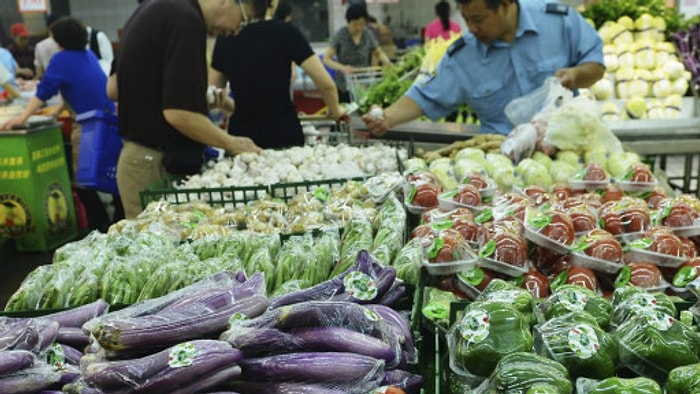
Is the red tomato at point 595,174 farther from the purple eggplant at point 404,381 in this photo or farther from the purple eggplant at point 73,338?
the purple eggplant at point 73,338

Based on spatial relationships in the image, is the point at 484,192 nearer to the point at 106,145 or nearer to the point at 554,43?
the point at 554,43

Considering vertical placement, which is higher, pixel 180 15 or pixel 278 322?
pixel 180 15

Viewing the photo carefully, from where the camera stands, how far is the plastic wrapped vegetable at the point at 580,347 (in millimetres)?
1239

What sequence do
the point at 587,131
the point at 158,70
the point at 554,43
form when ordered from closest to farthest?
the point at 587,131
the point at 158,70
the point at 554,43

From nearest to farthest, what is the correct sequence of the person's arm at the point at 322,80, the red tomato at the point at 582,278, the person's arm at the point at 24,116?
the red tomato at the point at 582,278 → the person's arm at the point at 322,80 → the person's arm at the point at 24,116

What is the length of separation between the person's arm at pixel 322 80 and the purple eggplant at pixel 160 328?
3.11 meters

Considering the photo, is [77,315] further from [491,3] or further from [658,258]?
[491,3]

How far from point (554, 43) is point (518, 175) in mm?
1216

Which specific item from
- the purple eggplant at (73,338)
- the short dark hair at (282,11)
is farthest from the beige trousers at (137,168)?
the short dark hair at (282,11)

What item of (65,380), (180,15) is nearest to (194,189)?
(180,15)

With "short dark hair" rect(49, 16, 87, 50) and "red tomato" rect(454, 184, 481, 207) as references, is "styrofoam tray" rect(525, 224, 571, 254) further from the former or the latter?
"short dark hair" rect(49, 16, 87, 50)

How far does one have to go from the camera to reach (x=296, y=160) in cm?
341

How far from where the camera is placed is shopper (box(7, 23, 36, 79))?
982 centimetres

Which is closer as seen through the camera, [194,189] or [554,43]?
[194,189]
